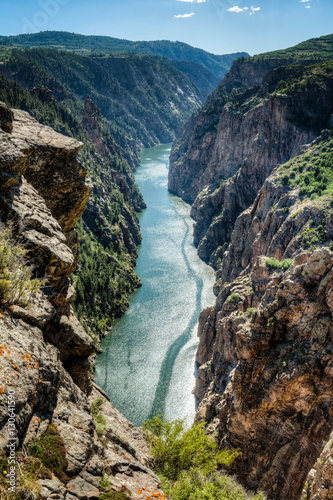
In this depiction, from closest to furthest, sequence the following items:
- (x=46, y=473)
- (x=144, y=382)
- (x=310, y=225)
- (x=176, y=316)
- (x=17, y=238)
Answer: (x=46, y=473) → (x=17, y=238) → (x=310, y=225) → (x=144, y=382) → (x=176, y=316)

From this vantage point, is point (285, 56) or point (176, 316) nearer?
point (176, 316)

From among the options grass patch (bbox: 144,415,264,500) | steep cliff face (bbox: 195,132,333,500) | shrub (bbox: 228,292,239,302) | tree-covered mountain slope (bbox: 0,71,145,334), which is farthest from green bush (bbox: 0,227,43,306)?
tree-covered mountain slope (bbox: 0,71,145,334)

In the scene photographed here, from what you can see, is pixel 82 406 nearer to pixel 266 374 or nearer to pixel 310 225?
pixel 266 374

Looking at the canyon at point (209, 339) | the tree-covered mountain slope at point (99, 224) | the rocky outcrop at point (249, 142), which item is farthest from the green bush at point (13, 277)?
the rocky outcrop at point (249, 142)

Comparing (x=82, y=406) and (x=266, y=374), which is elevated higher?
(x=82, y=406)

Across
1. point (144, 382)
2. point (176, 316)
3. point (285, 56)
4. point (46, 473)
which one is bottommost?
point (144, 382)

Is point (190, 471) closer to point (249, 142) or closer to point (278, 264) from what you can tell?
point (278, 264)

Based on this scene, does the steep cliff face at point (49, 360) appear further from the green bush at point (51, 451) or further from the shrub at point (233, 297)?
the shrub at point (233, 297)

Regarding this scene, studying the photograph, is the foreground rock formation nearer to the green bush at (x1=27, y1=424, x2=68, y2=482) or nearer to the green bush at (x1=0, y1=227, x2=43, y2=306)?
the green bush at (x1=27, y1=424, x2=68, y2=482)

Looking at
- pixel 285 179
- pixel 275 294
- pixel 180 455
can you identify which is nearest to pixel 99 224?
pixel 285 179

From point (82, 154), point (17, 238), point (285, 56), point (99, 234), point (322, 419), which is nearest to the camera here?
point (17, 238)

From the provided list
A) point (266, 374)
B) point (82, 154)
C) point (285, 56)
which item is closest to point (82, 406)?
point (266, 374)
